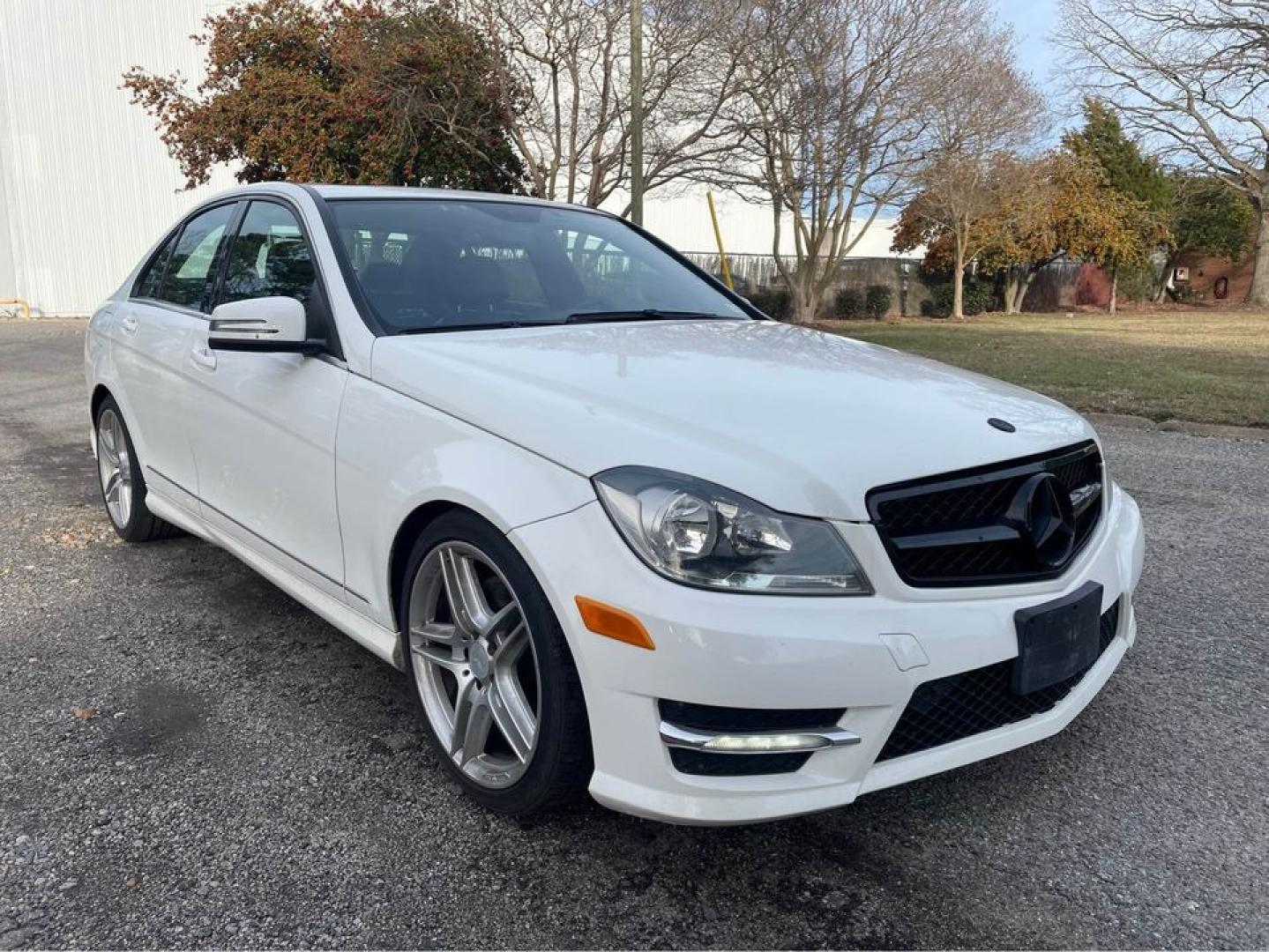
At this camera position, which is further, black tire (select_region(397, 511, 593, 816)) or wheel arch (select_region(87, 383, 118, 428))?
wheel arch (select_region(87, 383, 118, 428))

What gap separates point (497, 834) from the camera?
8.23 ft

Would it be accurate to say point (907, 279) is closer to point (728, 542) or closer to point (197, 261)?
point (197, 261)

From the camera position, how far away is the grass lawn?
356 inches

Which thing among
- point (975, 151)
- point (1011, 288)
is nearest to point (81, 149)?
point (975, 151)

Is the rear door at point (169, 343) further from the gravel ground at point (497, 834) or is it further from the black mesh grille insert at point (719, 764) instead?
the black mesh grille insert at point (719, 764)

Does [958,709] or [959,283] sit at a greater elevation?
[959,283]

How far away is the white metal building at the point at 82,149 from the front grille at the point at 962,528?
25619 mm

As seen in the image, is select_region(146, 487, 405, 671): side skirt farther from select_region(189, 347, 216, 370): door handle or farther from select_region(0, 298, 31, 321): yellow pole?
select_region(0, 298, 31, 321): yellow pole

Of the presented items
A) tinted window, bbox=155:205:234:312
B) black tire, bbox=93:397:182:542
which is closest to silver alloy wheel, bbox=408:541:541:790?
tinted window, bbox=155:205:234:312

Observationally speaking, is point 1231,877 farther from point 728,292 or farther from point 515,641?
point 728,292

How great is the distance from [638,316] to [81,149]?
3006cm

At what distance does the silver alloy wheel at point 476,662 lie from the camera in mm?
2465

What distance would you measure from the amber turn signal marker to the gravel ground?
635 mm

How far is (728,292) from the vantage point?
4199 mm
